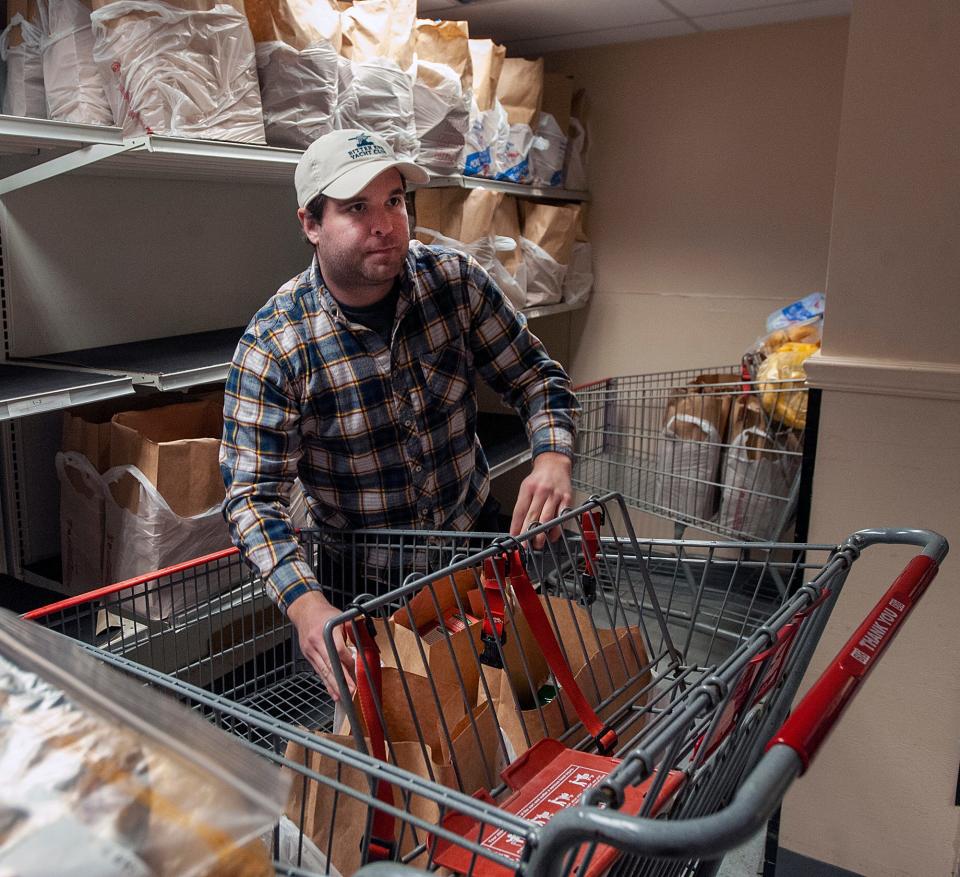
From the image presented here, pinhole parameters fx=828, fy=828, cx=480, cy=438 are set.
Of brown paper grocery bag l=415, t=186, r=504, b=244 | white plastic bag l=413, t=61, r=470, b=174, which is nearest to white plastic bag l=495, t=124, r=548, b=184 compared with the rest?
brown paper grocery bag l=415, t=186, r=504, b=244

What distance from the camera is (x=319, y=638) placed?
3.58 feet

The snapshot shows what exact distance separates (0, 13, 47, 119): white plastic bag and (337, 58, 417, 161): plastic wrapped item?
0.80m

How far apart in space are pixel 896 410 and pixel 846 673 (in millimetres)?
1228

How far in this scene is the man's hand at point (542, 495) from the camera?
141 centimetres

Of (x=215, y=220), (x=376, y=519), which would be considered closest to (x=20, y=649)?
(x=376, y=519)

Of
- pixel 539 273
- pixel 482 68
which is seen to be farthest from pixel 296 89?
pixel 539 273

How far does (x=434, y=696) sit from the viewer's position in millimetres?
1028

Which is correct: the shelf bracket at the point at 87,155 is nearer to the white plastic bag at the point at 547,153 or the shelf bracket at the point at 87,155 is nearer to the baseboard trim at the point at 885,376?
the baseboard trim at the point at 885,376

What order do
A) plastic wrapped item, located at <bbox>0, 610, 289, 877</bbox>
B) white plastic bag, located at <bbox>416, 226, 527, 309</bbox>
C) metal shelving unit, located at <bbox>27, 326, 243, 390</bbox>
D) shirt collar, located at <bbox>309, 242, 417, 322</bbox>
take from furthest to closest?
white plastic bag, located at <bbox>416, 226, 527, 309</bbox> → metal shelving unit, located at <bbox>27, 326, 243, 390</bbox> → shirt collar, located at <bbox>309, 242, 417, 322</bbox> → plastic wrapped item, located at <bbox>0, 610, 289, 877</bbox>

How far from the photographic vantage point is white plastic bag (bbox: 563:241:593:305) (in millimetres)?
4109

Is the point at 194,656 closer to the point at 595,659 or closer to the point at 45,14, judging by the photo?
the point at 595,659

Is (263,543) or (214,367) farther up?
(214,367)

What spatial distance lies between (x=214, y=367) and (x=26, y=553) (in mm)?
831

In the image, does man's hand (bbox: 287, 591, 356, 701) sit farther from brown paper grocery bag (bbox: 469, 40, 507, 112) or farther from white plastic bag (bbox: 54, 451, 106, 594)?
brown paper grocery bag (bbox: 469, 40, 507, 112)
